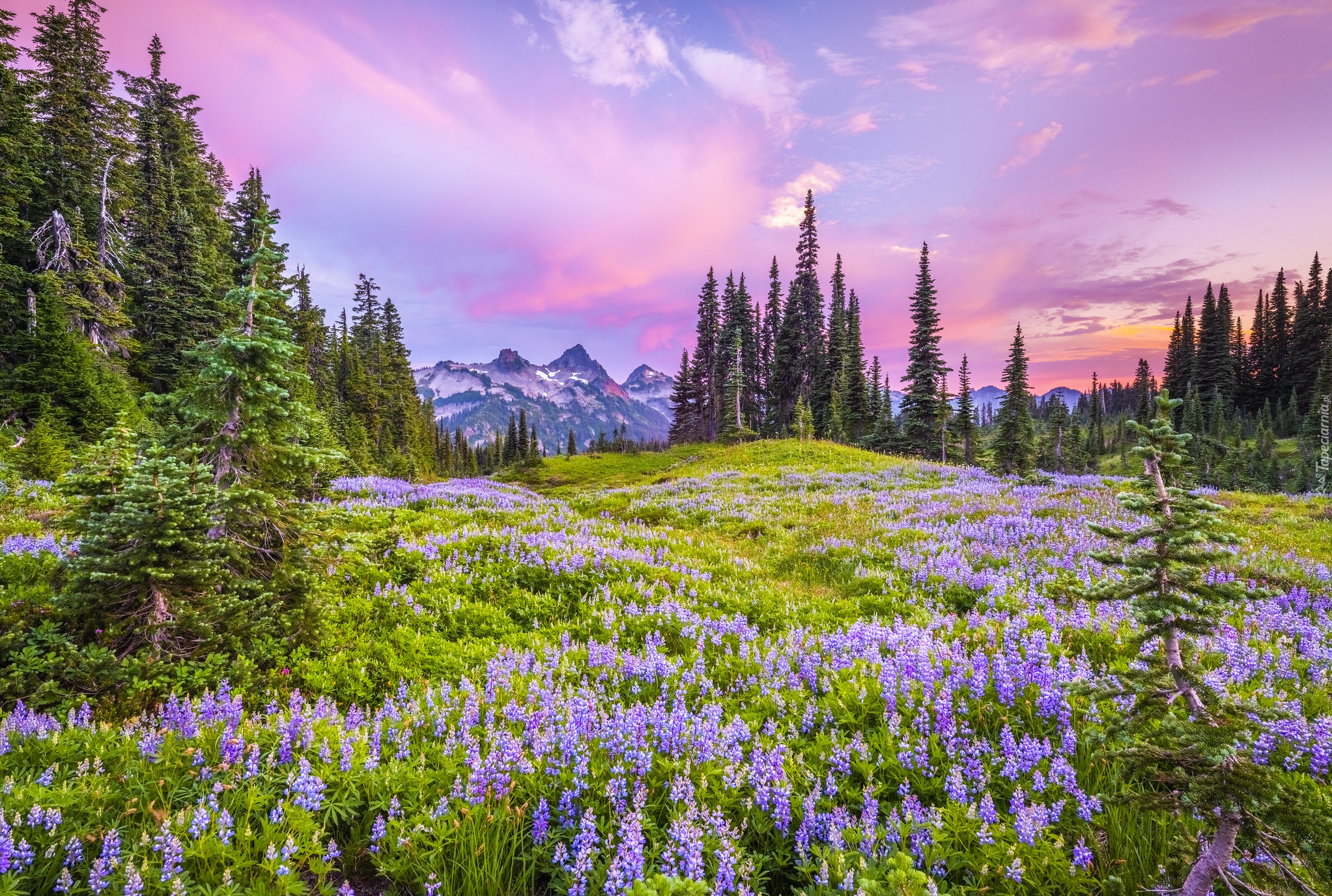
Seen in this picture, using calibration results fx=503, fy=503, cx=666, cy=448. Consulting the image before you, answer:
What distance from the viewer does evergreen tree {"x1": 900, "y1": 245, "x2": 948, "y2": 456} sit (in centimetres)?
5356

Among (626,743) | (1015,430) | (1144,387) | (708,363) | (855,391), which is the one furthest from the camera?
(1144,387)

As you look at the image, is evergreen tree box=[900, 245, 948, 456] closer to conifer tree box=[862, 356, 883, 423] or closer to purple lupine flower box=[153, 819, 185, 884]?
A: conifer tree box=[862, 356, 883, 423]

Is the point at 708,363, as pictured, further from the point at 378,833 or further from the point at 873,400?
the point at 378,833

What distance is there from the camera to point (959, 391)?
58.6m

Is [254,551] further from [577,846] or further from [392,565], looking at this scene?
[577,846]

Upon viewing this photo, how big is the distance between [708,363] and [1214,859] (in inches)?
3389

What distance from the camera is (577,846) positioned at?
321 cm

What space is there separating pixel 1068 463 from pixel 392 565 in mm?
108078

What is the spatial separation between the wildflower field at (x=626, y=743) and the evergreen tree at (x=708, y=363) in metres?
77.5

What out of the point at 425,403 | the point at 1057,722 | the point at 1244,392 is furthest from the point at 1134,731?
the point at 1244,392

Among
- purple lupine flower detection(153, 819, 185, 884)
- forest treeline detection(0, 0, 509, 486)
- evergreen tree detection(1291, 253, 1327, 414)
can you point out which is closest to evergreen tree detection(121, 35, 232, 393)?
forest treeline detection(0, 0, 509, 486)

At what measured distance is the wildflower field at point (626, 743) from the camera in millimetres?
3031

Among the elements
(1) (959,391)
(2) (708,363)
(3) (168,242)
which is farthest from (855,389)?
(3) (168,242)

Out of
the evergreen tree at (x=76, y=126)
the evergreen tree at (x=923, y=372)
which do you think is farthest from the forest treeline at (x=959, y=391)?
the evergreen tree at (x=76, y=126)
